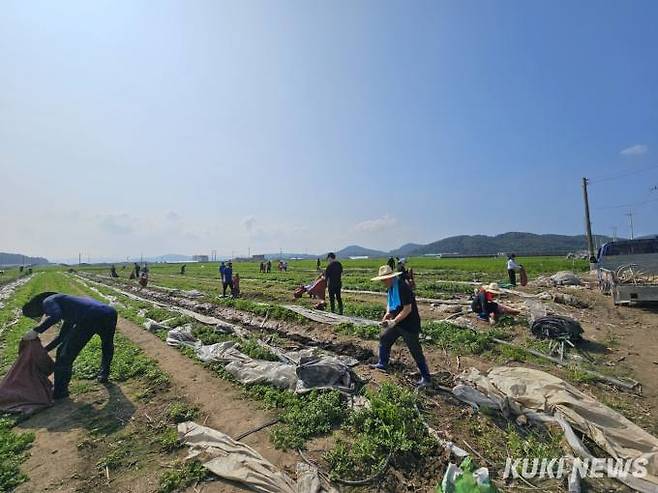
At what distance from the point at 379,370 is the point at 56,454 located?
17.2 feet

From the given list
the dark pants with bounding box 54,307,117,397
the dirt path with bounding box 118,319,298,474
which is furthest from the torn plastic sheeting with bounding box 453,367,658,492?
the dark pants with bounding box 54,307,117,397

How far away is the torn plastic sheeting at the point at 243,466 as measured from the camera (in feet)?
11.3

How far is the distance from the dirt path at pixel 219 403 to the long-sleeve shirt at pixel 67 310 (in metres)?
2.11

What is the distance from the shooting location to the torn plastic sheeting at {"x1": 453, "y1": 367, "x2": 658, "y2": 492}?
142 inches

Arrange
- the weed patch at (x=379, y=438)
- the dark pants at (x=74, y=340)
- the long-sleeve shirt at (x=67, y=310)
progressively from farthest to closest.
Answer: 1. the dark pants at (x=74, y=340)
2. the long-sleeve shirt at (x=67, y=310)
3. the weed patch at (x=379, y=438)

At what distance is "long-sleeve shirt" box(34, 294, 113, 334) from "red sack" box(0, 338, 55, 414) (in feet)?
1.38

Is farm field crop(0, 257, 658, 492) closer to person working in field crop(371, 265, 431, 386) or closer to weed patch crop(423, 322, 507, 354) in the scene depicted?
weed patch crop(423, 322, 507, 354)

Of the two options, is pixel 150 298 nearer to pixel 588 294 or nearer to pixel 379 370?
pixel 379 370

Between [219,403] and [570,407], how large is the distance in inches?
209

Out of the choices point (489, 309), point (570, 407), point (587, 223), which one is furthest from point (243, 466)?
point (587, 223)

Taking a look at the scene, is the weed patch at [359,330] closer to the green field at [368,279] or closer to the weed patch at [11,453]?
the weed patch at [11,453]

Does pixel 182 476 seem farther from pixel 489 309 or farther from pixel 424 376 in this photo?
pixel 489 309

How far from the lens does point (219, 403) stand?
5.62 m

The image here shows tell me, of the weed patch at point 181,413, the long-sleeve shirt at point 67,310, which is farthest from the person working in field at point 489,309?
the long-sleeve shirt at point 67,310
